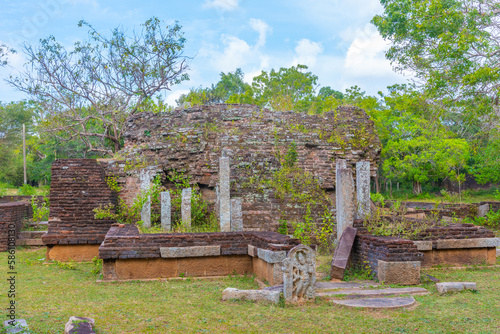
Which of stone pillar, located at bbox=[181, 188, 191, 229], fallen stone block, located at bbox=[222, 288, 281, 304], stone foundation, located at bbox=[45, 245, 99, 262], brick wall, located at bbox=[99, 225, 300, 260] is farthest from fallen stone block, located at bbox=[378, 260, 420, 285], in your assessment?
stone foundation, located at bbox=[45, 245, 99, 262]

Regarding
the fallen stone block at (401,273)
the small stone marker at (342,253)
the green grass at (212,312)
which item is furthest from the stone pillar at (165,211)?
the fallen stone block at (401,273)

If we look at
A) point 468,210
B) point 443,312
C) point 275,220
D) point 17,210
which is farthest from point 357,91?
point 443,312

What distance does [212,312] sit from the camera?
5.61 metres

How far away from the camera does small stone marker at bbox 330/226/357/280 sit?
7641 millimetres

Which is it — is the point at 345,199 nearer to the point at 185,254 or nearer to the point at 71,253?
the point at 185,254

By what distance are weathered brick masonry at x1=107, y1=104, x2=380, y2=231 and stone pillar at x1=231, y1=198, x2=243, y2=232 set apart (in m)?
2.34

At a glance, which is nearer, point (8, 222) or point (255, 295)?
point (255, 295)

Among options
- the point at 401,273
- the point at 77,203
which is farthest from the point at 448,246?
the point at 77,203

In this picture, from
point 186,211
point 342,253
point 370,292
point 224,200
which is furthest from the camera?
point 186,211

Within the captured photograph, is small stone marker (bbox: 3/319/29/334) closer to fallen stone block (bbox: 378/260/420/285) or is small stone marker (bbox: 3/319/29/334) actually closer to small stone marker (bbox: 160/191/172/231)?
fallen stone block (bbox: 378/260/420/285)

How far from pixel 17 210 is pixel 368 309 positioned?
1128 cm

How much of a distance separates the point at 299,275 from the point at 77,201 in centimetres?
788

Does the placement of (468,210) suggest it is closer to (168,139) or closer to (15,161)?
(168,139)

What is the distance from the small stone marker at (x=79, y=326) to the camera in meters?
4.34
